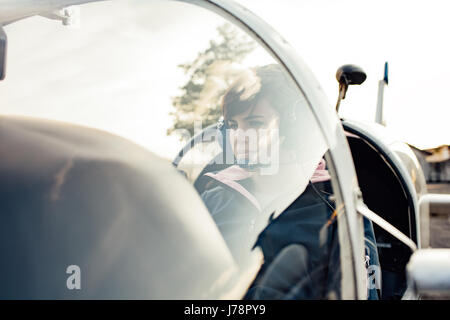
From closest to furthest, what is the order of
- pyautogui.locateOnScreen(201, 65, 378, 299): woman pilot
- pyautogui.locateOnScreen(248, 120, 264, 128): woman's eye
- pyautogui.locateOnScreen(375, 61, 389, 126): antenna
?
1. pyautogui.locateOnScreen(201, 65, 378, 299): woman pilot
2. pyautogui.locateOnScreen(248, 120, 264, 128): woman's eye
3. pyautogui.locateOnScreen(375, 61, 389, 126): antenna

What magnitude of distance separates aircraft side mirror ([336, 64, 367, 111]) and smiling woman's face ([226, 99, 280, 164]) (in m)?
1.25

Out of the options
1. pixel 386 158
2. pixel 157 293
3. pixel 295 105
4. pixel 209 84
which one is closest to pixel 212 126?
pixel 209 84

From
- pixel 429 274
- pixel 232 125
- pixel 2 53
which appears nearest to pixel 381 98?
pixel 232 125

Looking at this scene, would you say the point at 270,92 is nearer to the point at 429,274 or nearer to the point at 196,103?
the point at 196,103

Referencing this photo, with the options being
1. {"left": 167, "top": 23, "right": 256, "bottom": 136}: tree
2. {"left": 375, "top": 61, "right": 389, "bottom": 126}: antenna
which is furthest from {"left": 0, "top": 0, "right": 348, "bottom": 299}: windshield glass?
{"left": 375, "top": 61, "right": 389, "bottom": 126}: antenna

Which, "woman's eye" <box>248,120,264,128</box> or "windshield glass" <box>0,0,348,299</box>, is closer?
"windshield glass" <box>0,0,348,299</box>

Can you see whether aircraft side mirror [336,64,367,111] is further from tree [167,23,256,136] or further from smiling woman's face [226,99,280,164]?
tree [167,23,256,136]

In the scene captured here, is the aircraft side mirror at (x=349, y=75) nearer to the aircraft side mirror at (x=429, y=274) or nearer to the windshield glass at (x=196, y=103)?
the windshield glass at (x=196, y=103)

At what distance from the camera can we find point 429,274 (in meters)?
0.94

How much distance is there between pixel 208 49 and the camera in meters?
0.96

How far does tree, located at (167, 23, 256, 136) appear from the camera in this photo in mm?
929

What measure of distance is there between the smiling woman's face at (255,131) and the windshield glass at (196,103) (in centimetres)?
1

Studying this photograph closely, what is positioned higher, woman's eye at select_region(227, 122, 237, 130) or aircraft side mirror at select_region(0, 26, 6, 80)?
aircraft side mirror at select_region(0, 26, 6, 80)
